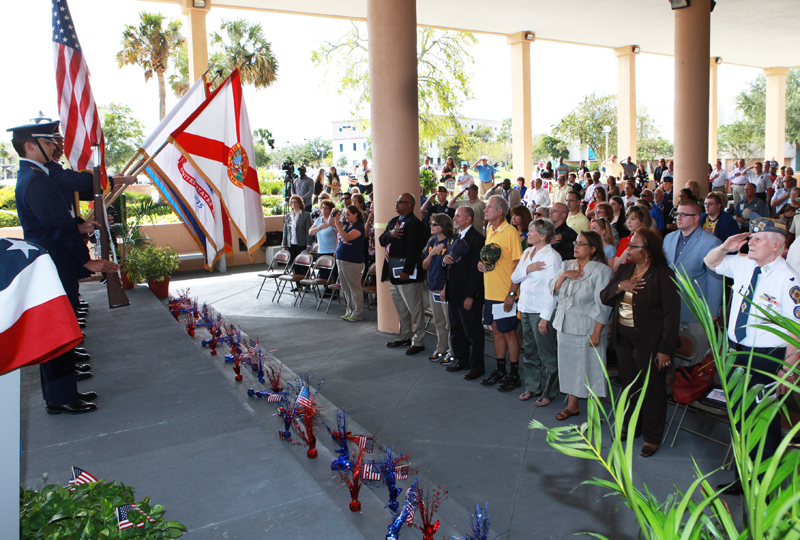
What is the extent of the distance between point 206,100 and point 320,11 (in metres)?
10.5

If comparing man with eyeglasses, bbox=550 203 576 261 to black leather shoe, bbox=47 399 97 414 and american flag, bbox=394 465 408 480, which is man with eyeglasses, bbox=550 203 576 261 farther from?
black leather shoe, bbox=47 399 97 414

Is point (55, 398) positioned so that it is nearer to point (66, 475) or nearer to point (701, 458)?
point (66, 475)

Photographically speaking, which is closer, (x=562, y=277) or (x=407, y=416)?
(x=562, y=277)

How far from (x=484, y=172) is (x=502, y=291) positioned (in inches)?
368

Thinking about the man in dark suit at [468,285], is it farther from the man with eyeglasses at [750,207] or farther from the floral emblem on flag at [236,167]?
the man with eyeglasses at [750,207]

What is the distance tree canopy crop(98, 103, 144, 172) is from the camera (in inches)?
1765

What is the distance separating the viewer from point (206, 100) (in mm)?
6125

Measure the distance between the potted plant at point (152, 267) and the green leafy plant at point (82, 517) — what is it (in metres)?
8.27

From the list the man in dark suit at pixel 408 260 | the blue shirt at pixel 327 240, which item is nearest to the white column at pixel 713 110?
the blue shirt at pixel 327 240

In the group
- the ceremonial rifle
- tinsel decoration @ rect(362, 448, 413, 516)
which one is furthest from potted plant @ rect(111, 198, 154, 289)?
tinsel decoration @ rect(362, 448, 413, 516)

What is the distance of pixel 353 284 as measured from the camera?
9.41 m

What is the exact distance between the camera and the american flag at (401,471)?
3.76 meters

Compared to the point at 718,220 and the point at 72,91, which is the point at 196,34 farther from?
the point at 718,220

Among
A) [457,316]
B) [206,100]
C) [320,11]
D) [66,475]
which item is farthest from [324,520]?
[320,11]
